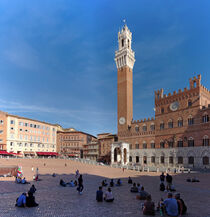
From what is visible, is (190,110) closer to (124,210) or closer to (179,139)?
(179,139)

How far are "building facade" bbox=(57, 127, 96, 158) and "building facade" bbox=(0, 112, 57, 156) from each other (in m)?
3.87

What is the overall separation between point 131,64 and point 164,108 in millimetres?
22050

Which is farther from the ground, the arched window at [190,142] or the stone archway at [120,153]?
the arched window at [190,142]

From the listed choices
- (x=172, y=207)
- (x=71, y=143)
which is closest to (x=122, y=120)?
(x=71, y=143)

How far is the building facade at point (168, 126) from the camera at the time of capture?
139ft

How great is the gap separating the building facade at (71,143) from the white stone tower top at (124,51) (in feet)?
113

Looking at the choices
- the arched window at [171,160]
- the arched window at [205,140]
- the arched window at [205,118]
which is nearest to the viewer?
the arched window at [205,140]

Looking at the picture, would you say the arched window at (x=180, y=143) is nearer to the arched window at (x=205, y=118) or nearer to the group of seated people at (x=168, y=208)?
the arched window at (x=205, y=118)

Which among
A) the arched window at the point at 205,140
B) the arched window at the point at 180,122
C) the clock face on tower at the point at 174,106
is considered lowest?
the arched window at the point at 205,140

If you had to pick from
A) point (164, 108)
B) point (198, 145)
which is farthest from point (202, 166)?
point (164, 108)

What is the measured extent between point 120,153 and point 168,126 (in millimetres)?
17003

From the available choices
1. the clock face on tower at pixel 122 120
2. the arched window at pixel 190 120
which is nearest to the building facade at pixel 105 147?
the clock face on tower at pixel 122 120

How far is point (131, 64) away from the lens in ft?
220

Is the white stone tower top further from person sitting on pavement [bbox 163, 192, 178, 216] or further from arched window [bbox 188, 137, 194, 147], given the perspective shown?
person sitting on pavement [bbox 163, 192, 178, 216]
